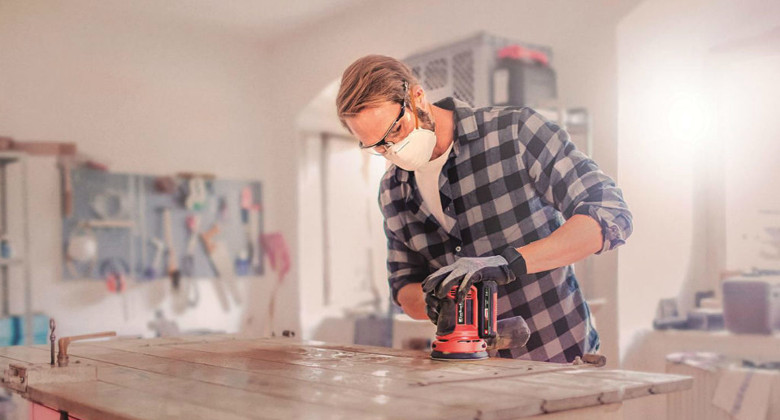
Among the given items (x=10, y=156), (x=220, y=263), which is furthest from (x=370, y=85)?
(x=220, y=263)

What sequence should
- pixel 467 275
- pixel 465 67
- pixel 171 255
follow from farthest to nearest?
pixel 171 255, pixel 465 67, pixel 467 275

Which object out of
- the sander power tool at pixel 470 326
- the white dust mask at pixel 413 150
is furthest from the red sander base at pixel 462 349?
the white dust mask at pixel 413 150

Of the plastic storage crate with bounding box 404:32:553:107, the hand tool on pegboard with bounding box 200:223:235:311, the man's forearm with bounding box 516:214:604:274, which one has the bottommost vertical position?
the hand tool on pegboard with bounding box 200:223:235:311

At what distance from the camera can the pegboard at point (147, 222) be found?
4.49 m

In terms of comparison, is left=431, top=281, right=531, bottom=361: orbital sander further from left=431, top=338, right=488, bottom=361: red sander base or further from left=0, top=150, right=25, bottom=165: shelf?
left=0, top=150, right=25, bottom=165: shelf

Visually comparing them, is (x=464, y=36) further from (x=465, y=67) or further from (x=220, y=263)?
(x=220, y=263)

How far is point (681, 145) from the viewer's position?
3.63 meters

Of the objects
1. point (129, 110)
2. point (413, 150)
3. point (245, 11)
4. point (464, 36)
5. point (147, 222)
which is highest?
point (245, 11)

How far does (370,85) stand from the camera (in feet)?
5.94

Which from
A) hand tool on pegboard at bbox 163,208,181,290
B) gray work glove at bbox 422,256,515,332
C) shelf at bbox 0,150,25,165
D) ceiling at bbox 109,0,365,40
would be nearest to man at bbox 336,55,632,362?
gray work glove at bbox 422,256,515,332

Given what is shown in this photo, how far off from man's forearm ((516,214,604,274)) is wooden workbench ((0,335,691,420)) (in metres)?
0.22

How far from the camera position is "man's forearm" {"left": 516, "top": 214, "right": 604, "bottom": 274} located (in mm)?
1625

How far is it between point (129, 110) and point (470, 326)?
3.78 metres

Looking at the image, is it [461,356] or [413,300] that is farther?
[413,300]
